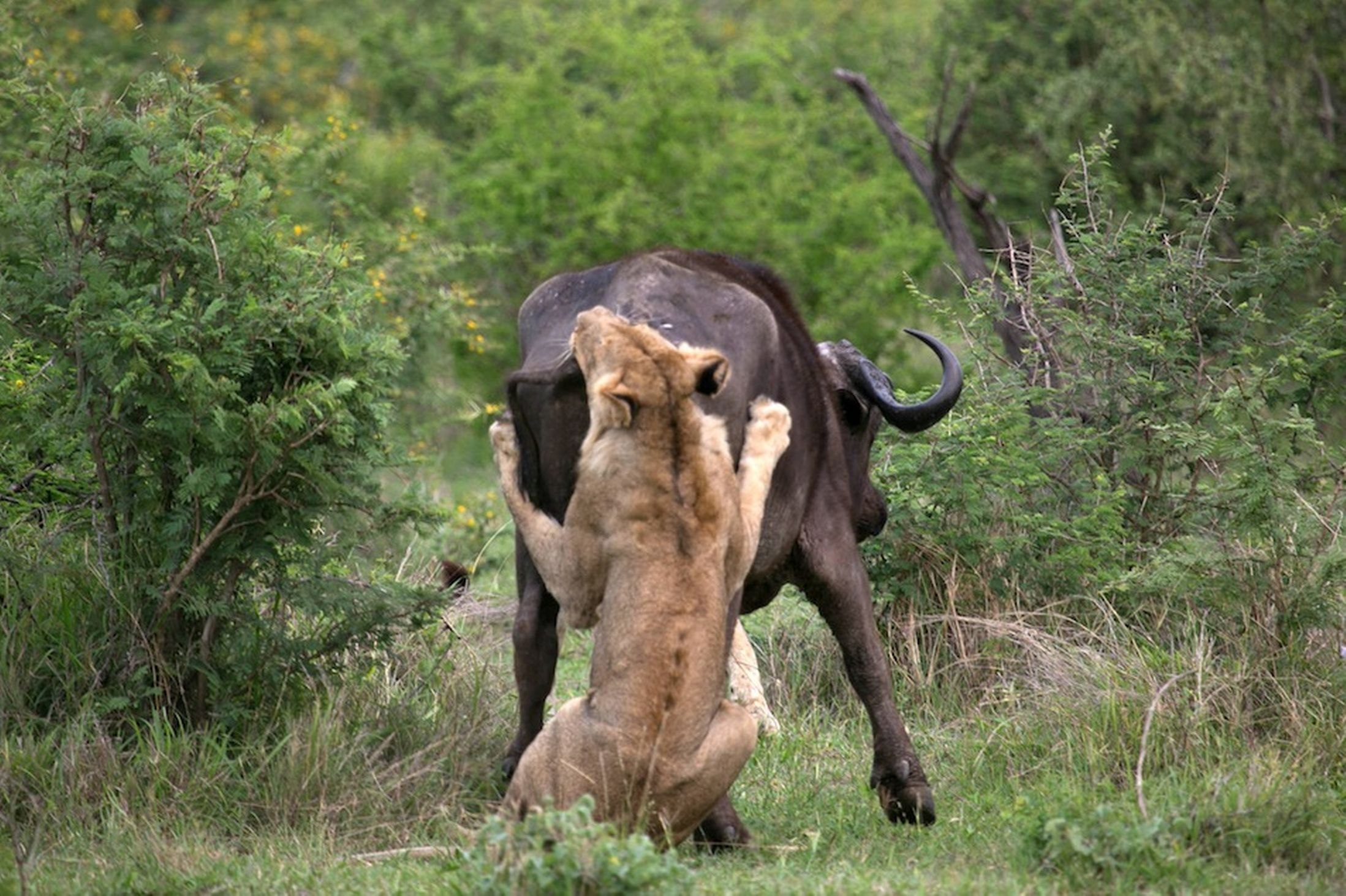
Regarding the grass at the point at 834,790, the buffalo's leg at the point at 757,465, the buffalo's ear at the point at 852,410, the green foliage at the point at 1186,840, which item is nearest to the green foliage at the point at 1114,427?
the grass at the point at 834,790

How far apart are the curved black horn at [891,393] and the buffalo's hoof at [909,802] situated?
4.80ft

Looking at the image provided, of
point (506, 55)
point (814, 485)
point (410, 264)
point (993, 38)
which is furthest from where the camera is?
point (506, 55)

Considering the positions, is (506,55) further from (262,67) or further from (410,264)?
(410,264)

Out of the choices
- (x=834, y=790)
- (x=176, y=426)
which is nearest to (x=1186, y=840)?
(x=834, y=790)

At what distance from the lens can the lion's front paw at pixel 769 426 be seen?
5977mm

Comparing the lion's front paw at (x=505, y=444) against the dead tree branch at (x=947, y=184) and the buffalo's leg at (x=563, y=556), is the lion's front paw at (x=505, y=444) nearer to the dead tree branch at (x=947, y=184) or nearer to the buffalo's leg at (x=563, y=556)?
the buffalo's leg at (x=563, y=556)

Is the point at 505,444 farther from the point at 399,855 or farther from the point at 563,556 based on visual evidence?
the point at 399,855

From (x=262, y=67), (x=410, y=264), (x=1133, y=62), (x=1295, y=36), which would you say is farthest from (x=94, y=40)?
(x=1295, y=36)

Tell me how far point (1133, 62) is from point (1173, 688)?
11.2 metres

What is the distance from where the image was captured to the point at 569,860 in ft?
16.5

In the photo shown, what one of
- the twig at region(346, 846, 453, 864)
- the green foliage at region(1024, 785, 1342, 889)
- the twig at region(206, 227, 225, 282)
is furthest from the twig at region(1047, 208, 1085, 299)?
the twig at region(346, 846, 453, 864)

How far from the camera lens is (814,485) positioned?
675 centimetres

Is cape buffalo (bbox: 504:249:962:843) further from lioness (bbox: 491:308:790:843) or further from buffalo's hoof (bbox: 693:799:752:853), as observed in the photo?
lioness (bbox: 491:308:790:843)

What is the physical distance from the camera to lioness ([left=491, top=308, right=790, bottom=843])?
17.7ft
